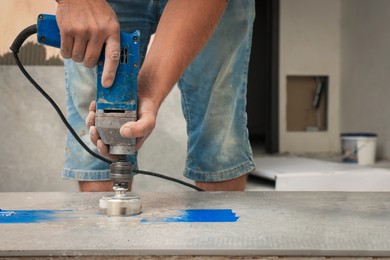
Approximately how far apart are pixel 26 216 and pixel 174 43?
1.33 ft

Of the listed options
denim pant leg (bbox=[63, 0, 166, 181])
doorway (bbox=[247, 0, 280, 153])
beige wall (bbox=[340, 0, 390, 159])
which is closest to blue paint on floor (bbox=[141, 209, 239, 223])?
denim pant leg (bbox=[63, 0, 166, 181])

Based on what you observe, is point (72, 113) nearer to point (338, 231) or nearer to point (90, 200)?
point (90, 200)

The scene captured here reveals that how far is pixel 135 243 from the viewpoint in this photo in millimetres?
617

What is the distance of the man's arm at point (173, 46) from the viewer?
877 mm

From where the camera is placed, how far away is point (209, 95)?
1242 mm

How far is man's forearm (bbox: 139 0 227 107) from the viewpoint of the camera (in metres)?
0.88

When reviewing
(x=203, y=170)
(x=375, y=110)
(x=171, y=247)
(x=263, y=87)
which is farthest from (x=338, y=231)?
(x=263, y=87)

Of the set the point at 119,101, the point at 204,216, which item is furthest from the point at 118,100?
the point at 204,216

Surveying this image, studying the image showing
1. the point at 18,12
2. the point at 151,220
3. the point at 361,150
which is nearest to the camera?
the point at 151,220

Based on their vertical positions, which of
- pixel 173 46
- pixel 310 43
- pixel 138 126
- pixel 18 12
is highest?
pixel 310 43

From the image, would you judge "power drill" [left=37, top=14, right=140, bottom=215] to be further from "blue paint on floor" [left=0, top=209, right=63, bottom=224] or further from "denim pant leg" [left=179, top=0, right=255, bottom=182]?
"denim pant leg" [left=179, top=0, right=255, bottom=182]

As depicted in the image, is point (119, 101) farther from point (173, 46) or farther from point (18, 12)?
point (18, 12)

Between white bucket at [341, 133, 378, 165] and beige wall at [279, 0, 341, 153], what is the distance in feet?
2.88

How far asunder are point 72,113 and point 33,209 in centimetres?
43
